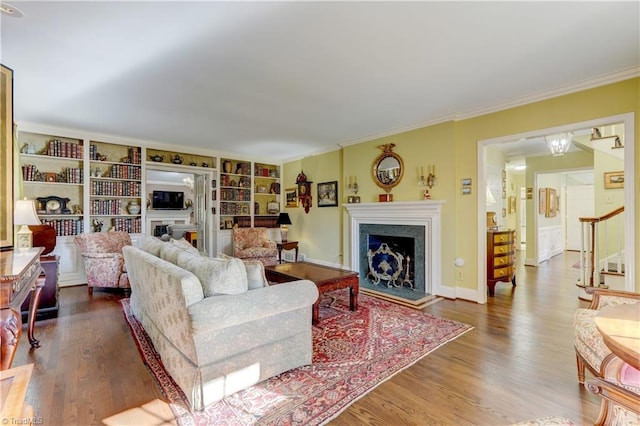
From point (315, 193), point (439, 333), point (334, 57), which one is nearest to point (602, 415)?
point (439, 333)

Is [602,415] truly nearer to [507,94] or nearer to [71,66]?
[507,94]

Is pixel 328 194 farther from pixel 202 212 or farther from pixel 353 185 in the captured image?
pixel 202 212

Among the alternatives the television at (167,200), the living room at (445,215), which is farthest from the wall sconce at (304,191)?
the television at (167,200)

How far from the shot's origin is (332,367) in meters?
2.21

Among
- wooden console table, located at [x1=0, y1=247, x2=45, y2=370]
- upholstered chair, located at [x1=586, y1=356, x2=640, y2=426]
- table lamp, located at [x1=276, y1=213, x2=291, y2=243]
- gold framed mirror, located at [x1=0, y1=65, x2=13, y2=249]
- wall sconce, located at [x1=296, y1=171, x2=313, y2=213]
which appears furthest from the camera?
table lamp, located at [x1=276, y1=213, x2=291, y2=243]

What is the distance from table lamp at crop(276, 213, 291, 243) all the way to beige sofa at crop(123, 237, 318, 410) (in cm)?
428

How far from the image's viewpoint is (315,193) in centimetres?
638

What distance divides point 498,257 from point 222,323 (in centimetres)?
400

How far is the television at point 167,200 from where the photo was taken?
9617mm

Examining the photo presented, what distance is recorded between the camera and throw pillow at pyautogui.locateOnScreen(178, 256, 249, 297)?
1866mm

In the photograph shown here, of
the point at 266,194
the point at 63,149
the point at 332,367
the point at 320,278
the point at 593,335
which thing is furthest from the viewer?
the point at 266,194

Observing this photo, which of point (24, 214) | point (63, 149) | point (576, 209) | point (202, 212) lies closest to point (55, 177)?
point (63, 149)

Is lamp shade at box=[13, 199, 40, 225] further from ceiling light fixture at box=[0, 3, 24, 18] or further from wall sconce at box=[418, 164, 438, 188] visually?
wall sconce at box=[418, 164, 438, 188]

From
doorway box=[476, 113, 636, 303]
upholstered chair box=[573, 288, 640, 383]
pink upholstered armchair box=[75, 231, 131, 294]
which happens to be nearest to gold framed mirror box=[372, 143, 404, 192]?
doorway box=[476, 113, 636, 303]
